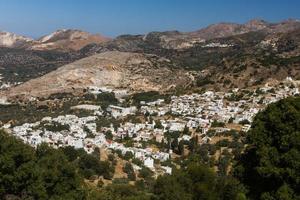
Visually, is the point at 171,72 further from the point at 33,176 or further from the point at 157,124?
the point at 33,176

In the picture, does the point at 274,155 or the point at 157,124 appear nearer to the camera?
the point at 274,155

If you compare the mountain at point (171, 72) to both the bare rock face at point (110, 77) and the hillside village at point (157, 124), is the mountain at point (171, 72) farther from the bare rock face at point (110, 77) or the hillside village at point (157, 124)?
the hillside village at point (157, 124)

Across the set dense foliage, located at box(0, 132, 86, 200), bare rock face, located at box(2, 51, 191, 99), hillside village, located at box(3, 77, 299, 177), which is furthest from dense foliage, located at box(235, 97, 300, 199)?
bare rock face, located at box(2, 51, 191, 99)

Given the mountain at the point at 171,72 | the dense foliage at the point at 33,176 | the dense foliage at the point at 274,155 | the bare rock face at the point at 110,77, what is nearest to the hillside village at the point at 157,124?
the mountain at the point at 171,72

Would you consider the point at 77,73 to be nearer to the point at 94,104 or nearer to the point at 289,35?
the point at 94,104

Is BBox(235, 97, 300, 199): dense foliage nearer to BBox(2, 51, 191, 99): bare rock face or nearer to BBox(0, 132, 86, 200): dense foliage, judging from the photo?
BBox(0, 132, 86, 200): dense foliage

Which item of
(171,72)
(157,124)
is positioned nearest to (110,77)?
(171,72)

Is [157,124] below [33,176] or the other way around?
below
